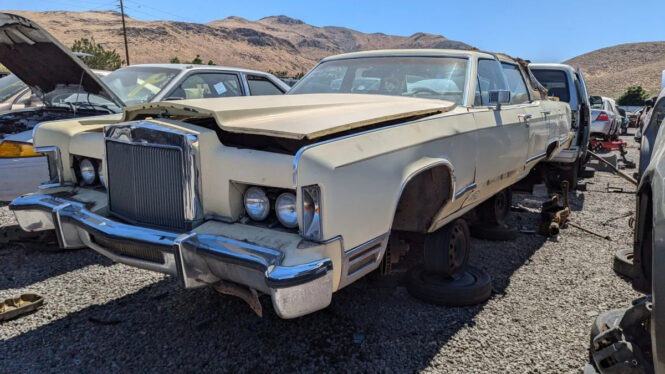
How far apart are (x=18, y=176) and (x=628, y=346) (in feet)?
16.7

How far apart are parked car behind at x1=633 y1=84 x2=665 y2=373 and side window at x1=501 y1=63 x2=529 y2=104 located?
2139 mm

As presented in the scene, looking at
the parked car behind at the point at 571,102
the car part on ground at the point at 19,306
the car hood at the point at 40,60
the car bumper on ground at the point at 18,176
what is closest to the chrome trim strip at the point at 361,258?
the car part on ground at the point at 19,306

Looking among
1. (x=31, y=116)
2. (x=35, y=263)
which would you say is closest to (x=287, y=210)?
(x=35, y=263)

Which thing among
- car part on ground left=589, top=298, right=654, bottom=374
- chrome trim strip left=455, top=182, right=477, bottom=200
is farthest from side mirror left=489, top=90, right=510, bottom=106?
car part on ground left=589, top=298, right=654, bottom=374

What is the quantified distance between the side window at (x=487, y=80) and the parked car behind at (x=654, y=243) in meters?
1.43

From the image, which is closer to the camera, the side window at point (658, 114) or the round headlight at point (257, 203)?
the round headlight at point (257, 203)

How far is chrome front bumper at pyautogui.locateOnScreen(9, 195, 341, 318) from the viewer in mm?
2055

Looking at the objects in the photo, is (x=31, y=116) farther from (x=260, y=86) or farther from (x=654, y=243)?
(x=654, y=243)

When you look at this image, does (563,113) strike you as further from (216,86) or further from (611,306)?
(216,86)

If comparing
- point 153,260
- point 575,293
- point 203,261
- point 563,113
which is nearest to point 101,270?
point 153,260

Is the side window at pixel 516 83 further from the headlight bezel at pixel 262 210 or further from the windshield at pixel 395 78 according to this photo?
the headlight bezel at pixel 262 210

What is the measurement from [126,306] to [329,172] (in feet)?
6.88

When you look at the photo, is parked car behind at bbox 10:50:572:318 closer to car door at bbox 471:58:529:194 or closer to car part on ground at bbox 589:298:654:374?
car door at bbox 471:58:529:194

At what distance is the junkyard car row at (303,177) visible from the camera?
217 centimetres
